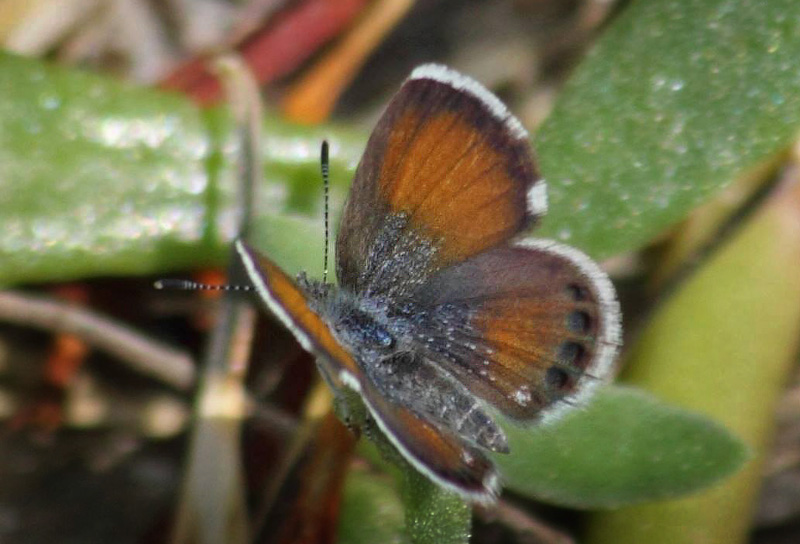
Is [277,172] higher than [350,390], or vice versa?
[277,172]

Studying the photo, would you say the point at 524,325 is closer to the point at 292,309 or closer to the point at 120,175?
the point at 292,309

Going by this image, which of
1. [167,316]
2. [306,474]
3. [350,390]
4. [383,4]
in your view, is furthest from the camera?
[383,4]

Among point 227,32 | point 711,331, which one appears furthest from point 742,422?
point 227,32

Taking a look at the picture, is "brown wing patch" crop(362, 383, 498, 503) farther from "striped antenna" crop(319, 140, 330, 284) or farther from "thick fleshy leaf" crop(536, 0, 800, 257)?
"thick fleshy leaf" crop(536, 0, 800, 257)

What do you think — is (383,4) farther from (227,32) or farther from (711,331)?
(711,331)

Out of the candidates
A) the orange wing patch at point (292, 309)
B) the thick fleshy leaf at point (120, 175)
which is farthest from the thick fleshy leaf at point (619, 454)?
the thick fleshy leaf at point (120, 175)

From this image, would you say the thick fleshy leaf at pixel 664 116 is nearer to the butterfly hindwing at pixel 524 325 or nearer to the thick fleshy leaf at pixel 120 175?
the butterfly hindwing at pixel 524 325
